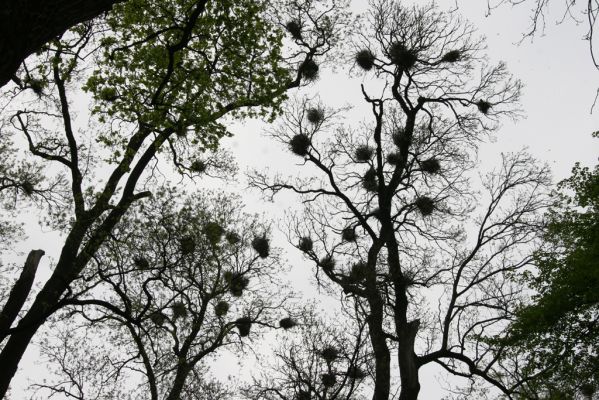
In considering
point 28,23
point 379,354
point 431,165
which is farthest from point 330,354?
point 28,23

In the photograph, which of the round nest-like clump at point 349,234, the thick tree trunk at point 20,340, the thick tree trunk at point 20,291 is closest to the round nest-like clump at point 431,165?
the round nest-like clump at point 349,234

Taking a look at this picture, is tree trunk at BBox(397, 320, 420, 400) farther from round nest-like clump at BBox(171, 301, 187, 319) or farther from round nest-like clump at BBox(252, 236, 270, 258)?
round nest-like clump at BBox(171, 301, 187, 319)

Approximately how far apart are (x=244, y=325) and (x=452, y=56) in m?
9.34

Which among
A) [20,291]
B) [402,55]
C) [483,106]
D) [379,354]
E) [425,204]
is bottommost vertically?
[20,291]

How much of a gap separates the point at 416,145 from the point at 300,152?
2805 millimetres

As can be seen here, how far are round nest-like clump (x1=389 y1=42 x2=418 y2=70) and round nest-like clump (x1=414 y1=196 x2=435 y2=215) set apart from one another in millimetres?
3118

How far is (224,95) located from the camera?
24.4 feet

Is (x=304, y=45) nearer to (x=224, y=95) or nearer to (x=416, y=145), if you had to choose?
(x=416, y=145)

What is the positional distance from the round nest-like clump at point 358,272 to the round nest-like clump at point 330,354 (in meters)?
1.83

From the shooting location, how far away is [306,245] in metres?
12.3

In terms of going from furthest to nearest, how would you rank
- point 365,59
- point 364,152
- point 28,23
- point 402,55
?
point 364,152 → point 365,59 → point 402,55 → point 28,23

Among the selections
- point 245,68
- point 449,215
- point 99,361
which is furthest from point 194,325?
point 245,68

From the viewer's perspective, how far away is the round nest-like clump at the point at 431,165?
453 inches

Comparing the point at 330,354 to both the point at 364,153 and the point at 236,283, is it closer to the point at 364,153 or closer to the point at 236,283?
the point at 236,283
